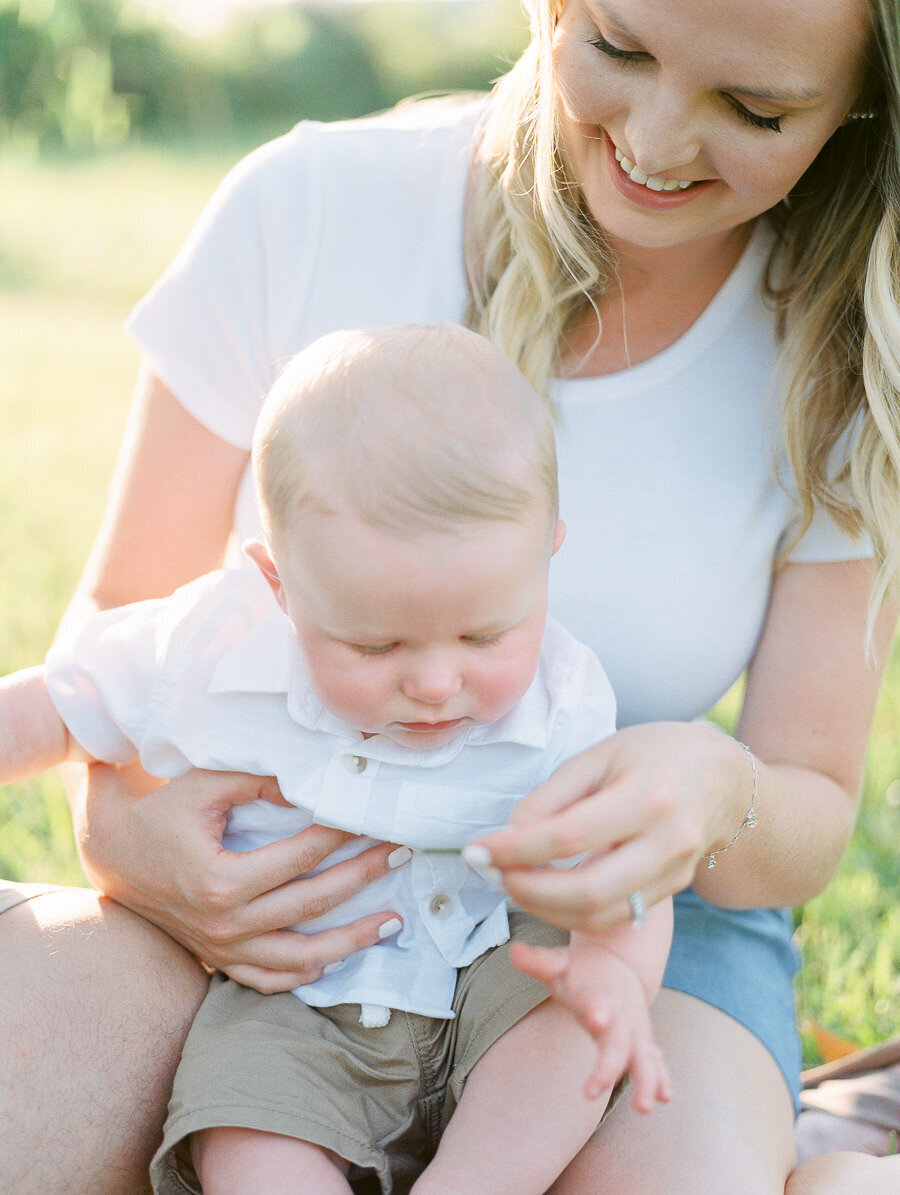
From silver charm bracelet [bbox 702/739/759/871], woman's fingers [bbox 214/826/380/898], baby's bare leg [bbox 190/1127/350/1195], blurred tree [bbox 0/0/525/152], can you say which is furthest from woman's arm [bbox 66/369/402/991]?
blurred tree [bbox 0/0/525/152]

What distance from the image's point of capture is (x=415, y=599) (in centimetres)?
138

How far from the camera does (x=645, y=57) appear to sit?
1590 millimetres

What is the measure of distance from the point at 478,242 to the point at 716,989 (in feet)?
3.79

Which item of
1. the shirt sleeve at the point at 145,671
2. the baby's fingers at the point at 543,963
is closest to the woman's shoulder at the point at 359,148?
the shirt sleeve at the point at 145,671

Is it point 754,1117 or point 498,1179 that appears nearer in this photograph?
point 498,1179

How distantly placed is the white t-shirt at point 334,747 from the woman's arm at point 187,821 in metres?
0.04

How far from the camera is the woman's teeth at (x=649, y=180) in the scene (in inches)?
66.7

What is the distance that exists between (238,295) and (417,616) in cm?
75

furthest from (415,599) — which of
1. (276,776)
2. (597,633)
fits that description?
(597,633)

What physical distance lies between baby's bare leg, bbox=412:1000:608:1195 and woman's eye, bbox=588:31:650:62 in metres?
1.17

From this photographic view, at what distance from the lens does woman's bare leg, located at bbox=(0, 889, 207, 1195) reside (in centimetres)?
154

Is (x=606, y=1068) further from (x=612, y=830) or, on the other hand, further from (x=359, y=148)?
(x=359, y=148)

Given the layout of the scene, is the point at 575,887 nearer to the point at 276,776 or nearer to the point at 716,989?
the point at 276,776

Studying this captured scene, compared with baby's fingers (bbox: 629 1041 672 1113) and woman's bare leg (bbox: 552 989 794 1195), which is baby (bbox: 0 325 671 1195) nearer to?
baby's fingers (bbox: 629 1041 672 1113)
